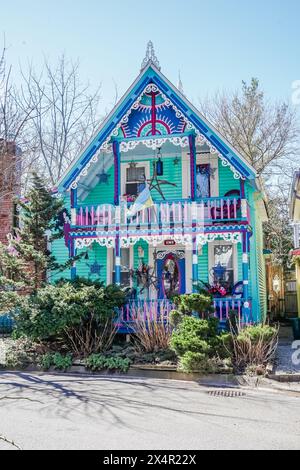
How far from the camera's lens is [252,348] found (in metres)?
10.9

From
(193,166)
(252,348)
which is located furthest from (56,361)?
(193,166)

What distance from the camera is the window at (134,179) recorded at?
17094 millimetres

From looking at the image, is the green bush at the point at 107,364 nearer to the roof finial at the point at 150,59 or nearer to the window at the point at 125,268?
the window at the point at 125,268

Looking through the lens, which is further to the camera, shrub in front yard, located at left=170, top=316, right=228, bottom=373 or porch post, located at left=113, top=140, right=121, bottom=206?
porch post, located at left=113, top=140, right=121, bottom=206

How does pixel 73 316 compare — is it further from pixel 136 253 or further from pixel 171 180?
pixel 171 180

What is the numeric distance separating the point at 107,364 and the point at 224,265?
20.5 ft

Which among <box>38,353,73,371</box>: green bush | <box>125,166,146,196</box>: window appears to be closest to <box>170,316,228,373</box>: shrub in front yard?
<box>38,353,73,371</box>: green bush

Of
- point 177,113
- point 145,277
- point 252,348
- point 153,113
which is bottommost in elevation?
point 252,348

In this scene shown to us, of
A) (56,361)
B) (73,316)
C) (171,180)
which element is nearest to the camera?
(56,361)

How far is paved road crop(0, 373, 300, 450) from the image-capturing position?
582 centimetres

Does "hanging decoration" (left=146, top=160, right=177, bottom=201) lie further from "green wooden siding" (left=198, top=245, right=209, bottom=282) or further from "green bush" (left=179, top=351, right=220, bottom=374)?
"green bush" (left=179, top=351, right=220, bottom=374)

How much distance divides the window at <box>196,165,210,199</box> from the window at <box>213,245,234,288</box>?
1.93 meters

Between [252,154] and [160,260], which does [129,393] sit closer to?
[160,260]

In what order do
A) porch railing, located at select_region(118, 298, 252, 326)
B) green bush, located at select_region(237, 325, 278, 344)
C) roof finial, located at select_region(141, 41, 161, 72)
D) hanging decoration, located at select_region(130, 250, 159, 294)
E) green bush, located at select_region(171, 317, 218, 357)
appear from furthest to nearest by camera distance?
hanging decoration, located at select_region(130, 250, 159, 294) → roof finial, located at select_region(141, 41, 161, 72) → porch railing, located at select_region(118, 298, 252, 326) → green bush, located at select_region(237, 325, 278, 344) → green bush, located at select_region(171, 317, 218, 357)
